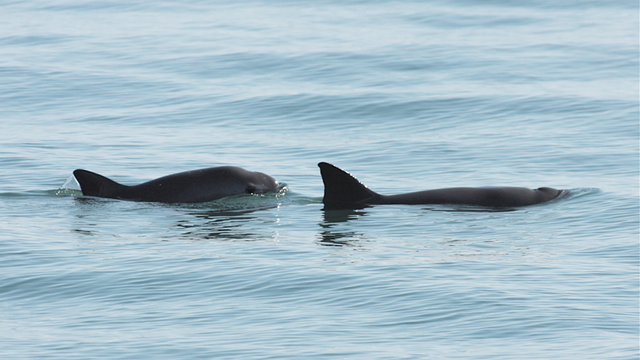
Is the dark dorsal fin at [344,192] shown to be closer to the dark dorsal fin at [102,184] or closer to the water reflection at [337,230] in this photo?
the water reflection at [337,230]

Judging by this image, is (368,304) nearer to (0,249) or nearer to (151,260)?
(151,260)

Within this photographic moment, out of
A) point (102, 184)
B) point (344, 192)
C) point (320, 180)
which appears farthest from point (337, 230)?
point (320, 180)

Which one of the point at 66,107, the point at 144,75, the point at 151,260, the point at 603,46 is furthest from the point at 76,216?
the point at 603,46

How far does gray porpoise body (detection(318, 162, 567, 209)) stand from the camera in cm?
1638

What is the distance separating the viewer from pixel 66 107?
29203mm

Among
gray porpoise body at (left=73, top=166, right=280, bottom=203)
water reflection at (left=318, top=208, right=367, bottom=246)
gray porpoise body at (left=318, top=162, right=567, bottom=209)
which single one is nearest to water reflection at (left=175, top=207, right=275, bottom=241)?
gray porpoise body at (left=73, top=166, right=280, bottom=203)

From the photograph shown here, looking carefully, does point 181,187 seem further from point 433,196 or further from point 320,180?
point 433,196

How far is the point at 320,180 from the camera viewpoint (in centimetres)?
1956

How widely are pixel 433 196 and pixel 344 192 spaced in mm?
1390

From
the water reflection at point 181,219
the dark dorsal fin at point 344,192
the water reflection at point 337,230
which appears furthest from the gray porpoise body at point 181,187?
the water reflection at point 337,230

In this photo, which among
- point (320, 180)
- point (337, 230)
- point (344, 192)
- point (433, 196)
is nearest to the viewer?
point (337, 230)

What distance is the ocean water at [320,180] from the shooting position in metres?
10.4

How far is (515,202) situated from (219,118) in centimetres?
1207

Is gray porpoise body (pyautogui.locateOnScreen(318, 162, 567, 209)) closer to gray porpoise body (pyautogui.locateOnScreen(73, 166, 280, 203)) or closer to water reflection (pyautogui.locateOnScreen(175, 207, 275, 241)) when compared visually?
water reflection (pyautogui.locateOnScreen(175, 207, 275, 241))
